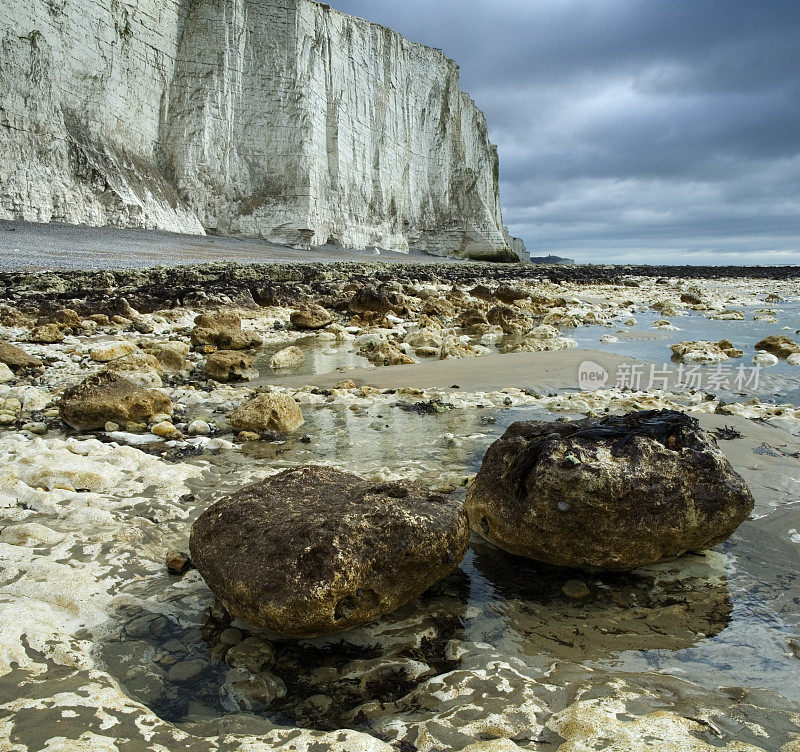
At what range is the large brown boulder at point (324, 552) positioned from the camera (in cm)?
193

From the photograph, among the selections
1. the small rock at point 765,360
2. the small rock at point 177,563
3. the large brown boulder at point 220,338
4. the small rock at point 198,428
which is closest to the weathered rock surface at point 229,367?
the large brown boulder at point 220,338

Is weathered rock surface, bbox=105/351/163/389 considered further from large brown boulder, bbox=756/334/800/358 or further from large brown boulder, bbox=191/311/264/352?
large brown boulder, bbox=756/334/800/358

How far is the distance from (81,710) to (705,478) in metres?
2.49

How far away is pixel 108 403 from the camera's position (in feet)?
14.2

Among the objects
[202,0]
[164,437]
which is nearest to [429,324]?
[164,437]

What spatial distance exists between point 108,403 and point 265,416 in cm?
121

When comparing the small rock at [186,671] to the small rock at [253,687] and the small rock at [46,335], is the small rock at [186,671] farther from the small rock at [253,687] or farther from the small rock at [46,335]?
the small rock at [46,335]

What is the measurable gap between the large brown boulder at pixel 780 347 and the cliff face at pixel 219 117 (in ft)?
89.1

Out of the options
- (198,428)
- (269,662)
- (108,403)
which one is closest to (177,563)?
(269,662)

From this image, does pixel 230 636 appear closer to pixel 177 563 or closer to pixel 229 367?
pixel 177 563

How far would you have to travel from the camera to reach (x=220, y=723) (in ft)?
5.37

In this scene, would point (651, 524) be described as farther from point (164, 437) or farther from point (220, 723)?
point (164, 437)

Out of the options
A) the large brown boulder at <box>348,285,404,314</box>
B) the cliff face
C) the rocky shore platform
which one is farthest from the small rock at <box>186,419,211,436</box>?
the cliff face

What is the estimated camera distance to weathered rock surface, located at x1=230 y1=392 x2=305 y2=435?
14.2ft
